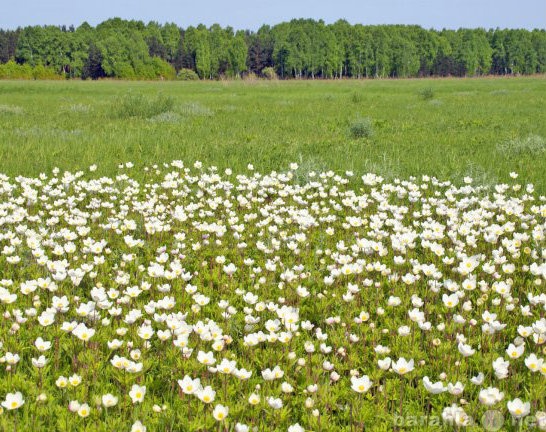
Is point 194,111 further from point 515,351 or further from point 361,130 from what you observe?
point 515,351

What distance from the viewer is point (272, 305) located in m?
4.14

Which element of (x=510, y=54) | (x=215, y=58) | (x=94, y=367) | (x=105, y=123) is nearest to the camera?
(x=94, y=367)

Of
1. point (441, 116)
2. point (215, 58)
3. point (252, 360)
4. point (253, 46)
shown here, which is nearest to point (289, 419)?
point (252, 360)

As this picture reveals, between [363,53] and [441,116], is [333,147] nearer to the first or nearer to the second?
[441,116]

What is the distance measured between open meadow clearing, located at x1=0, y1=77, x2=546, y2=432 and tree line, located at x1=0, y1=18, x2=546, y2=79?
101058mm

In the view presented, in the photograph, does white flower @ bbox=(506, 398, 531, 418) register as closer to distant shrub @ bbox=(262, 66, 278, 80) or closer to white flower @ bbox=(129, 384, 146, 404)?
white flower @ bbox=(129, 384, 146, 404)

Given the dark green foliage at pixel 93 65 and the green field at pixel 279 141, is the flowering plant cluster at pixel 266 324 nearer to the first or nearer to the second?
the green field at pixel 279 141

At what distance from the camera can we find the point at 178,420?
3.00 m

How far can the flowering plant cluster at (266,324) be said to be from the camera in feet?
9.99

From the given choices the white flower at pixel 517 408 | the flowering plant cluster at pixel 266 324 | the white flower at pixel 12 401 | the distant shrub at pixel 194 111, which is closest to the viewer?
the white flower at pixel 517 408

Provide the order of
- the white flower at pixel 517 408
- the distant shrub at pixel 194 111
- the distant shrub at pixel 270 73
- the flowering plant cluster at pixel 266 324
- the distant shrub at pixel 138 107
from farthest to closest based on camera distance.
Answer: the distant shrub at pixel 270 73
the distant shrub at pixel 194 111
the distant shrub at pixel 138 107
the flowering plant cluster at pixel 266 324
the white flower at pixel 517 408

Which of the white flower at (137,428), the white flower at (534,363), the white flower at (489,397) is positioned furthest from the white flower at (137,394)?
the white flower at (534,363)

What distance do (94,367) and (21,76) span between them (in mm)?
102702

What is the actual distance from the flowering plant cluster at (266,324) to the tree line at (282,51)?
103 m
